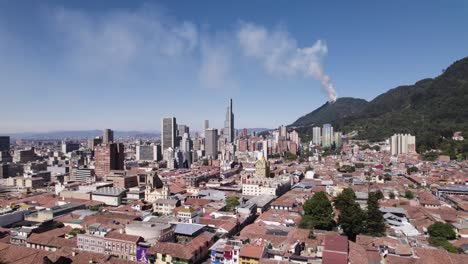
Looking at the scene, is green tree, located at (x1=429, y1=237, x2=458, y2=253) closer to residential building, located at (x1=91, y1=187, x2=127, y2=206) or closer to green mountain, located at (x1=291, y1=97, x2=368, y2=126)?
residential building, located at (x1=91, y1=187, x2=127, y2=206)

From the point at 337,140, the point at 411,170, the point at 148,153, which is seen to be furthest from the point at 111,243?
the point at 337,140

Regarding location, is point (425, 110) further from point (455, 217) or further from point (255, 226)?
point (255, 226)

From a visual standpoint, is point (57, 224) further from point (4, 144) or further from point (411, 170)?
point (4, 144)

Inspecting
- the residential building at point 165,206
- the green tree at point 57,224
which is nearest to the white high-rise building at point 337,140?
the residential building at point 165,206

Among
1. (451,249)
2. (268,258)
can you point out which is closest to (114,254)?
(268,258)

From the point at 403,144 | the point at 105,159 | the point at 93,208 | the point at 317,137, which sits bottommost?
the point at 93,208

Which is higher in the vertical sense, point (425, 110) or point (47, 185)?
point (425, 110)
